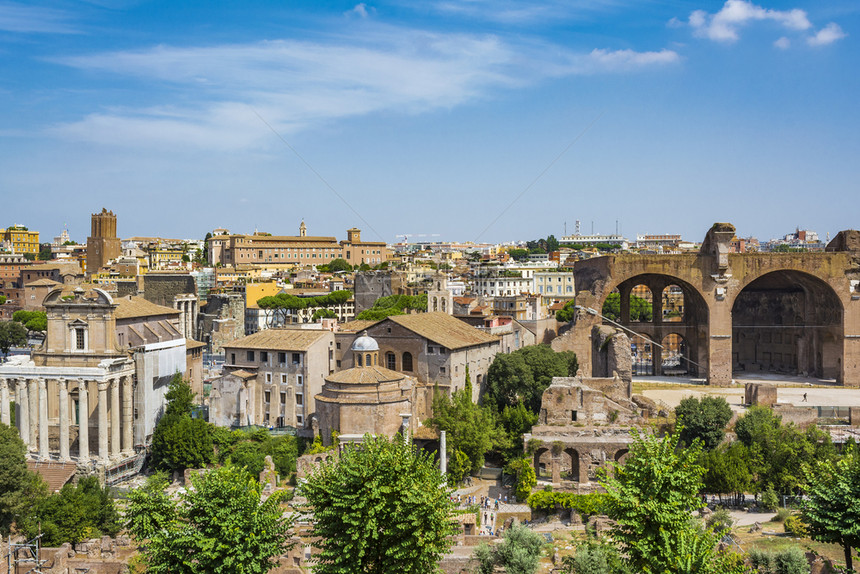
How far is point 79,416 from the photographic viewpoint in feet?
137

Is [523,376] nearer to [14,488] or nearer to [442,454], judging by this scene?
[442,454]

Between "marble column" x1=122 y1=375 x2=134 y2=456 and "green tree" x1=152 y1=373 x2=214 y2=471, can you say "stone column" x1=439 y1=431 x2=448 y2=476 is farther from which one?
"marble column" x1=122 y1=375 x2=134 y2=456

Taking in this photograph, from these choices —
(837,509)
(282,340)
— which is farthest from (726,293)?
(837,509)

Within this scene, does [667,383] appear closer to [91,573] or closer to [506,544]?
[506,544]

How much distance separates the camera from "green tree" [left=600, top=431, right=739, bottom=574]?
1898 centimetres

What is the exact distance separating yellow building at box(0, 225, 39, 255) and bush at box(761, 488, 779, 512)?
152632 mm

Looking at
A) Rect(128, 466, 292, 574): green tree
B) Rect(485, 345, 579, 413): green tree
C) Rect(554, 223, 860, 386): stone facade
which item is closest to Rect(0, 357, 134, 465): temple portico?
Rect(485, 345, 579, 413): green tree

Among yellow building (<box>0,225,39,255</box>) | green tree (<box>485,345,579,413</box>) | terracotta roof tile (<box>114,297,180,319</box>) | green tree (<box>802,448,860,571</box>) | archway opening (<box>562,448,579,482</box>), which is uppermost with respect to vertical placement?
yellow building (<box>0,225,39,255</box>)

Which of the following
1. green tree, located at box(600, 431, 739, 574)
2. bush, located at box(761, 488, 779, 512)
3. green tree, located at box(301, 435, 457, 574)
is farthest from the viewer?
bush, located at box(761, 488, 779, 512)

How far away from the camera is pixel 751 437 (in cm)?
3769

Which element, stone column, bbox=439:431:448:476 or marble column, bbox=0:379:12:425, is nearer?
stone column, bbox=439:431:448:476

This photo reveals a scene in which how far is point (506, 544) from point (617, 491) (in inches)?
252

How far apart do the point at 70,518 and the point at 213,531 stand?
14.4 m

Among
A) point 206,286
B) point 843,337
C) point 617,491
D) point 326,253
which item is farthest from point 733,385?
point 326,253
